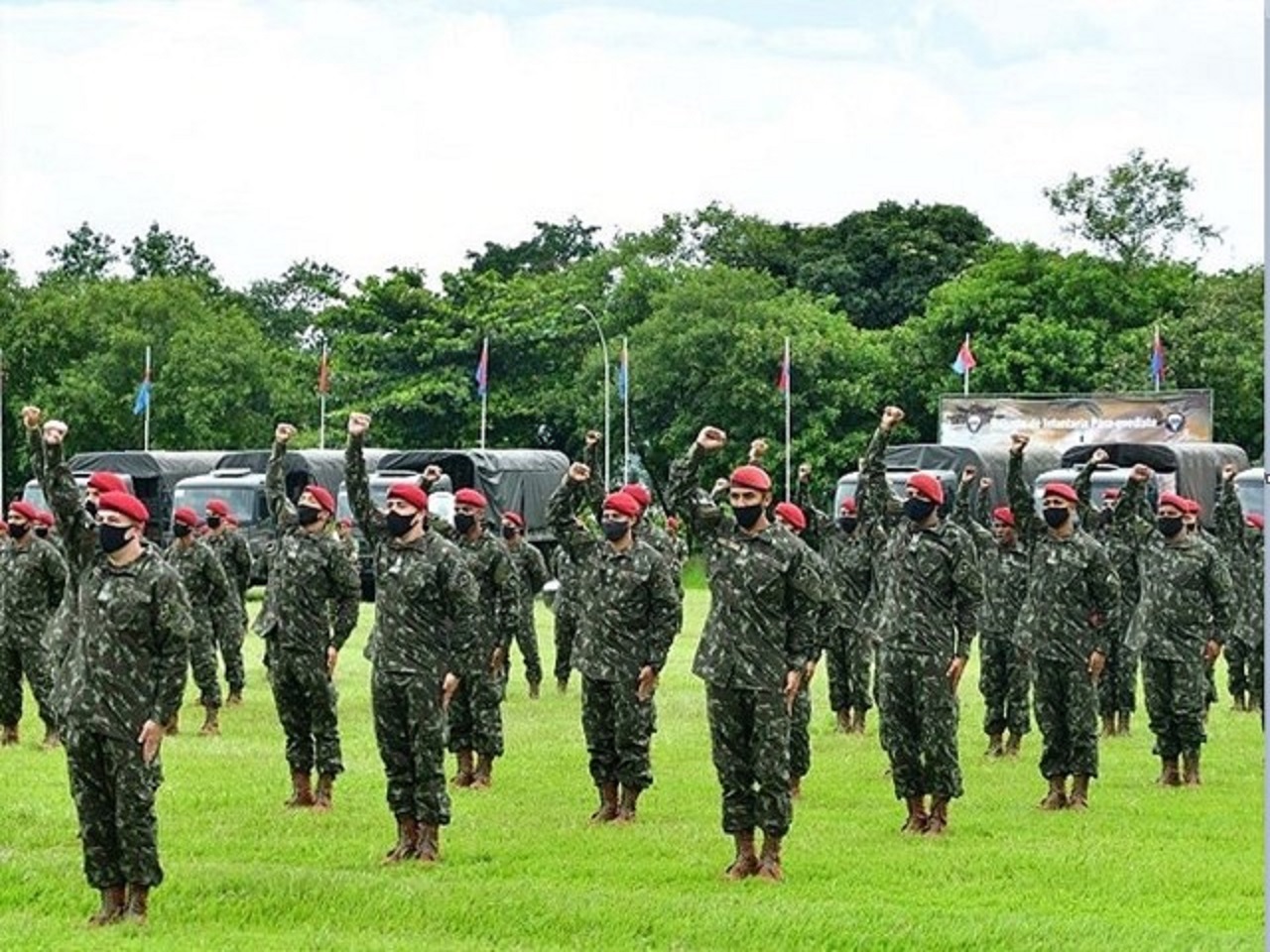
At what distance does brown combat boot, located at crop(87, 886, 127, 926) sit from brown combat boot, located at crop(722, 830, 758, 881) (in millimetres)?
3295

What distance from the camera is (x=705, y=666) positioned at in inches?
512

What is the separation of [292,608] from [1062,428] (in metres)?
38.3

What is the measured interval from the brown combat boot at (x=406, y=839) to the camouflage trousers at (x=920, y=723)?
9.61 feet

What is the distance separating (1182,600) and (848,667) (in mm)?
4412

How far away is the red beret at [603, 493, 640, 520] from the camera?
15.3 metres

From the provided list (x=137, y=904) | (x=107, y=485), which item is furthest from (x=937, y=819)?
(x=107, y=485)

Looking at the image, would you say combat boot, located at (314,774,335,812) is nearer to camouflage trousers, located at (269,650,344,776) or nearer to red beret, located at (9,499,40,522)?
camouflage trousers, located at (269,650,344,776)

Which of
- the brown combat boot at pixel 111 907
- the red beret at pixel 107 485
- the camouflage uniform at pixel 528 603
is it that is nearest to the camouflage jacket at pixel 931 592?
the red beret at pixel 107 485

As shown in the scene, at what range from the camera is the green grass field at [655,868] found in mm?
11516

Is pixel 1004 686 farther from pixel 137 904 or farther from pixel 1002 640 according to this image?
pixel 137 904

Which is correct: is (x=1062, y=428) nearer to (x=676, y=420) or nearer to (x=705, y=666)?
(x=676, y=420)

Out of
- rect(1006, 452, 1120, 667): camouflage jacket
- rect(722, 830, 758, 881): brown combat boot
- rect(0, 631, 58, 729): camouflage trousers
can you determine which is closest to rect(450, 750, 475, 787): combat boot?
rect(0, 631, 58, 729): camouflage trousers

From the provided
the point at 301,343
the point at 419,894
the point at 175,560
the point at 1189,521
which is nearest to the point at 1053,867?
the point at 419,894

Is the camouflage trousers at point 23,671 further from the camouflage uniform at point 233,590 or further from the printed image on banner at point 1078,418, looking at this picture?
the printed image on banner at point 1078,418
